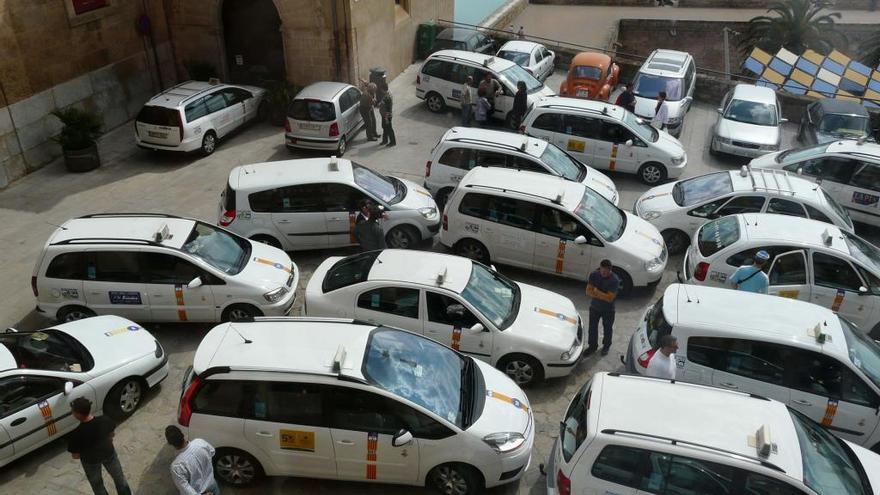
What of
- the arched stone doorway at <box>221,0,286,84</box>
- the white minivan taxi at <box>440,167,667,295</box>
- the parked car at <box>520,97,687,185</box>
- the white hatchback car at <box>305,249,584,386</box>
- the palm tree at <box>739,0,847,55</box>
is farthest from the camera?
the palm tree at <box>739,0,847,55</box>

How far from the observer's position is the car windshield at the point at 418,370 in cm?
695

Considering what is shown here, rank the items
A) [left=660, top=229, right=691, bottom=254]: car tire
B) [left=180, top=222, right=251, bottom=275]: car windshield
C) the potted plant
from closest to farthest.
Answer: [left=180, top=222, right=251, bottom=275]: car windshield < [left=660, top=229, right=691, bottom=254]: car tire < the potted plant

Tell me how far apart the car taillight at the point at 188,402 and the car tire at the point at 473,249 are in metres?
5.76

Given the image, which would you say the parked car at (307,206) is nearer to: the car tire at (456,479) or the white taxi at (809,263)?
the white taxi at (809,263)

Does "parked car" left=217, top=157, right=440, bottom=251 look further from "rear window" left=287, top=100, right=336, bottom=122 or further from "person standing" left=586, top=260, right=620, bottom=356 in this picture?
"rear window" left=287, top=100, right=336, bottom=122

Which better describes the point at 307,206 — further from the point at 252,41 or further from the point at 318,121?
the point at 252,41

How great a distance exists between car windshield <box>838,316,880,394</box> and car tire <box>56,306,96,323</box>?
32.7 feet

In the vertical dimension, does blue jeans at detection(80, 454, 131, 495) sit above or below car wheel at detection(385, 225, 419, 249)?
above

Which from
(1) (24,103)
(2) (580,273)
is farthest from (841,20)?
(1) (24,103)

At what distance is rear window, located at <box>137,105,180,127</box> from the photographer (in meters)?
15.5

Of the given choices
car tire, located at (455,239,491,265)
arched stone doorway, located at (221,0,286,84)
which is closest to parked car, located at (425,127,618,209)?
car tire, located at (455,239,491,265)

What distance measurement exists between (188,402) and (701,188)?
9695 millimetres

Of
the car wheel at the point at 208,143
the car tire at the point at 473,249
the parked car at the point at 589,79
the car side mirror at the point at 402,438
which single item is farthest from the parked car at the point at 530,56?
the car side mirror at the point at 402,438

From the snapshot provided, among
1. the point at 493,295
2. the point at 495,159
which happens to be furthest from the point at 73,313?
the point at 495,159
